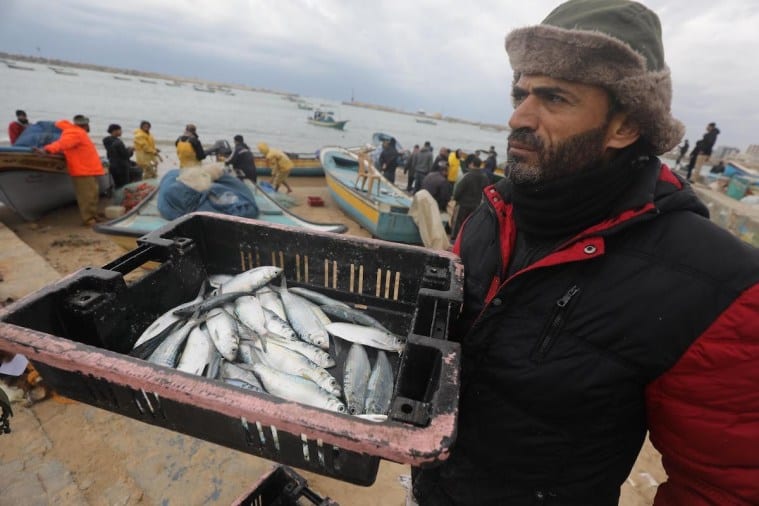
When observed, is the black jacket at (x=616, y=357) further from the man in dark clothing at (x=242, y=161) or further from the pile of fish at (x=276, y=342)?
the man in dark clothing at (x=242, y=161)

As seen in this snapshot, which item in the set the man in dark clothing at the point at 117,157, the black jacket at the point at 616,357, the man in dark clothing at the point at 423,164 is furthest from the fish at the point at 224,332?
the man in dark clothing at the point at 423,164

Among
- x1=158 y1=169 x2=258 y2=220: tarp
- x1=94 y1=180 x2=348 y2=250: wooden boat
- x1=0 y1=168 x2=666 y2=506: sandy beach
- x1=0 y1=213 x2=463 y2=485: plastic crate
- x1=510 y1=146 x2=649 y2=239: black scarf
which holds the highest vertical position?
x1=510 y1=146 x2=649 y2=239: black scarf

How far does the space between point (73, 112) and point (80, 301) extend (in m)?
41.6

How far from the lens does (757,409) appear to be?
1124mm

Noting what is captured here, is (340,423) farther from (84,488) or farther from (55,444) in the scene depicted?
(55,444)

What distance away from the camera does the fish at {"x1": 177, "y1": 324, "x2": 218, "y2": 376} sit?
204 cm

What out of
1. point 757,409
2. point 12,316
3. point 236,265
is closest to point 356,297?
point 236,265

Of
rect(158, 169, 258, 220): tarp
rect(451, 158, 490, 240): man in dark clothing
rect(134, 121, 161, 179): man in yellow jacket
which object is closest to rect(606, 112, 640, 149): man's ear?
rect(158, 169, 258, 220): tarp

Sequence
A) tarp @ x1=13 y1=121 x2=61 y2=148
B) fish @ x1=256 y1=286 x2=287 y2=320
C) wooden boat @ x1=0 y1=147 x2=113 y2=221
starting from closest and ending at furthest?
fish @ x1=256 y1=286 x2=287 y2=320
wooden boat @ x1=0 y1=147 x2=113 y2=221
tarp @ x1=13 y1=121 x2=61 y2=148

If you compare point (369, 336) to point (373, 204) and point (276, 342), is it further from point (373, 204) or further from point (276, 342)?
point (373, 204)

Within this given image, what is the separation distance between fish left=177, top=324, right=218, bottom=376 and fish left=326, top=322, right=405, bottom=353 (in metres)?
0.73

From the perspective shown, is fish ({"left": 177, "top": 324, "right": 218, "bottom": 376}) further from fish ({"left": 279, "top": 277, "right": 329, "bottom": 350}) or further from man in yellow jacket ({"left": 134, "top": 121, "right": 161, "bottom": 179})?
man in yellow jacket ({"left": 134, "top": 121, "right": 161, "bottom": 179})

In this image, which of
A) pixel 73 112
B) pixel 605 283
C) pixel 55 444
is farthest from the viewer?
pixel 73 112

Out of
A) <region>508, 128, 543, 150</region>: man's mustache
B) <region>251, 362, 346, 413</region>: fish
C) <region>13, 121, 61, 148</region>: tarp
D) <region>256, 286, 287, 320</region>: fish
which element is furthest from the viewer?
<region>13, 121, 61, 148</region>: tarp
